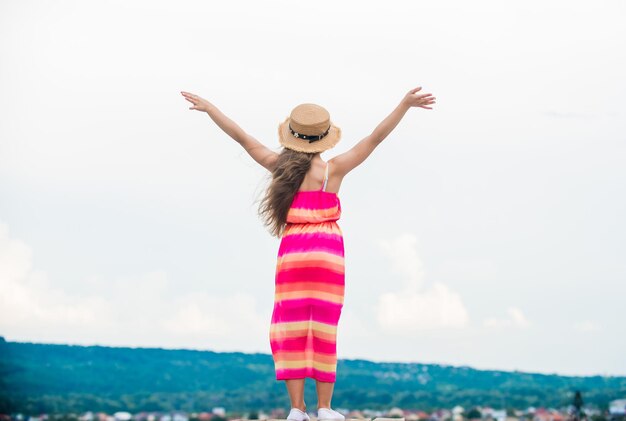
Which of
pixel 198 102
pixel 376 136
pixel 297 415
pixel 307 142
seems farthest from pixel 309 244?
pixel 198 102

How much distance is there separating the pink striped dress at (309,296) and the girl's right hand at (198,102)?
52.2 inches

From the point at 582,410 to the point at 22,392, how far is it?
1621 cm

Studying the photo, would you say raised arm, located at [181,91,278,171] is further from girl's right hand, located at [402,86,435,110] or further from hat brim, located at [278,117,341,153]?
girl's right hand, located at [402,86,435,110]

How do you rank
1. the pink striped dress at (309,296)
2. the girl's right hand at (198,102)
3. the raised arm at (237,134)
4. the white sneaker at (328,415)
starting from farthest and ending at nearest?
the girl's right hand at (198,102)
the raised arm at (237,134)
the pink striped dress at (309,296)
the white sneaker at (328,415)

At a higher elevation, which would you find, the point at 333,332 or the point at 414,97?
the point at 414,97

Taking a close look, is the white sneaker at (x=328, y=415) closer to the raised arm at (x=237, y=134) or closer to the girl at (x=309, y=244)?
the girl at (x=309, y=244)

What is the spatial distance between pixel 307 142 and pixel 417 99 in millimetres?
1078

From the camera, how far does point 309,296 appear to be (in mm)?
9484

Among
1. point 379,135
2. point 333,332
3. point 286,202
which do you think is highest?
point 379,135

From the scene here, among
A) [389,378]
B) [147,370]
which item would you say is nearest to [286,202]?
[389,378]

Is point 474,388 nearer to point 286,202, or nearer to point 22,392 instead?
point 22,392

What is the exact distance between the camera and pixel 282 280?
9.57m

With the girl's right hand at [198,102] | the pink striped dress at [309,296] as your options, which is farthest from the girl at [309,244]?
the girl's right hand at [198,102]

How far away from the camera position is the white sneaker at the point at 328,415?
30.7ft
